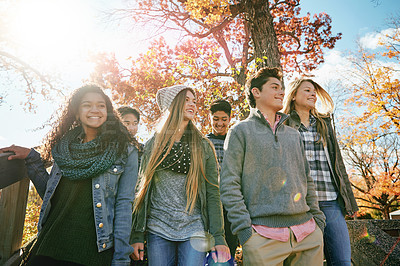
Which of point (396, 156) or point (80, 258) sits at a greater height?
point (80, 258)

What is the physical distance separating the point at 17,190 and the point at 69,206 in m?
0.82

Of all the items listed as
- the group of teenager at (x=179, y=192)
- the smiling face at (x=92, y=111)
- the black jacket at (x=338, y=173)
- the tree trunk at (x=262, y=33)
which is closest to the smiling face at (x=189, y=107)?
the group of teenager at (x=179, y=192)

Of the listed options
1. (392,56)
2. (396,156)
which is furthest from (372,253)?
(396,156)

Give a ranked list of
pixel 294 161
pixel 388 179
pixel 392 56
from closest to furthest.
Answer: pixel 294 161
pixel 392 56
pixel 388 179

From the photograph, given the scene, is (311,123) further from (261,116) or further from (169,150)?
(169,150)

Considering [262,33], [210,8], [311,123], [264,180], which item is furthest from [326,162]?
[210,8]

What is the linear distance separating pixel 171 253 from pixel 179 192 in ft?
1.52

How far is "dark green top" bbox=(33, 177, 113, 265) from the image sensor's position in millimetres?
1586

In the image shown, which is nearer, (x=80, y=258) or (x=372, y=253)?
(x=80, y=258)

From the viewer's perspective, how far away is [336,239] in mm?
2361

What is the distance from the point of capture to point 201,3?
6438 mm

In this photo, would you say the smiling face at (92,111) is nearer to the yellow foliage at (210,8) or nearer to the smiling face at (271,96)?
the smiling face at (271,96)

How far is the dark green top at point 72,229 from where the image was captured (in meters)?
1.59

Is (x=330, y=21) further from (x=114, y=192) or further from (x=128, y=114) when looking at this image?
(x=114, y=192)
